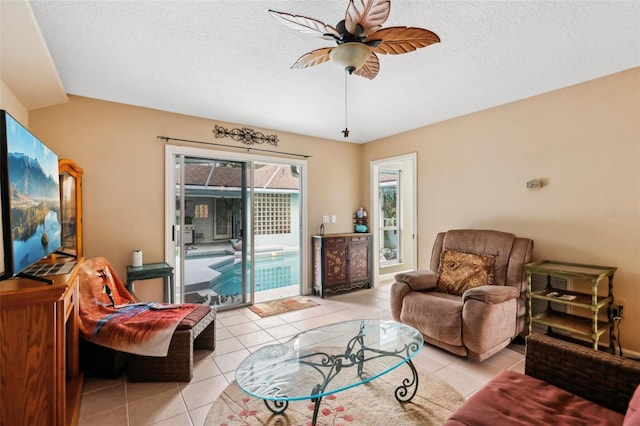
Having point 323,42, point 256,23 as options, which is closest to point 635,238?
point 323,42

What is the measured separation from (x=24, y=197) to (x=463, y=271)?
3.55m

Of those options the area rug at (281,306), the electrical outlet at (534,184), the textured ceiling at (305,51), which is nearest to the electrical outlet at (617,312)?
the electrical outlet at (534,184)

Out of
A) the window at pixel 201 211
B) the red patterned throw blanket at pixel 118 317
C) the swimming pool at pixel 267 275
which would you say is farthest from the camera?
the swimming pool at pixel 267 275

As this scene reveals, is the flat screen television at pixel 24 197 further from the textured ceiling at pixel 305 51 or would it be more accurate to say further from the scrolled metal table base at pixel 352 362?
the scrolled metal table base at pixel 352 362

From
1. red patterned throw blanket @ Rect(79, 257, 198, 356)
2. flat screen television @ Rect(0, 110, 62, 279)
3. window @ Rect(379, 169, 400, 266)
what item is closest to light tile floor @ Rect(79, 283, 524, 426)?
red patterned throw blanket @ Rect(79, 257, 198, 356)

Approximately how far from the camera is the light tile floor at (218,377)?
1967mm

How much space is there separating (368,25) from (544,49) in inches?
63.6

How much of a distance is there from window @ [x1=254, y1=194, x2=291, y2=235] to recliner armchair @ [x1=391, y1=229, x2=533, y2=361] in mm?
2532

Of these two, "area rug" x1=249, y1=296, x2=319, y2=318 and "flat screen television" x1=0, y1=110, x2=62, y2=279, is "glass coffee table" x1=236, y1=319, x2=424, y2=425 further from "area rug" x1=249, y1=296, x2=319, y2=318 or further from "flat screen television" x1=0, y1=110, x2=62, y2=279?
"area rug" x1=249, y1=296, x2=319, y2=318

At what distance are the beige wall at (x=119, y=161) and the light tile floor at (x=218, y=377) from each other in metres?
1.23

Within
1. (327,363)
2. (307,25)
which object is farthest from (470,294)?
(307,25)

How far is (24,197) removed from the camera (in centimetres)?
159

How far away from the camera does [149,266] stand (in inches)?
132

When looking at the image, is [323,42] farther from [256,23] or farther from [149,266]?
[149,266]
